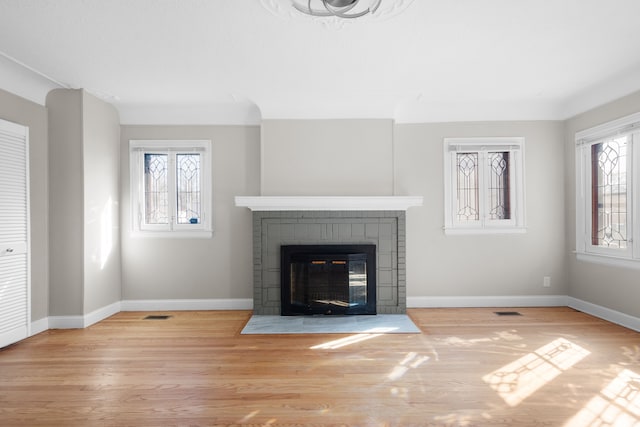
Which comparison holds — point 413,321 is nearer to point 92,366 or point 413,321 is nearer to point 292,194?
point 292,194

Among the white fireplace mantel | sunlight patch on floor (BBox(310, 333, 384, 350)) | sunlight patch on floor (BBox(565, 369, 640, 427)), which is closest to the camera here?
sunlight patch on floor (BBox(565, 369, 640, 427))

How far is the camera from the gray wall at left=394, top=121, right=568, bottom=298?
4.61m

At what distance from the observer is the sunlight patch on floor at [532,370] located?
7.98 feet

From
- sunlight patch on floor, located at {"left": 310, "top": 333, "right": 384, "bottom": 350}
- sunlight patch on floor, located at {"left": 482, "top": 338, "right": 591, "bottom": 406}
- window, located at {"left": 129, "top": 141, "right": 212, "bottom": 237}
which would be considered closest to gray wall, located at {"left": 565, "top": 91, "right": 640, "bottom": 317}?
sunlight patch on floor, located at {"left": 482, "top": 338, "right": 591, "bottom": 406}

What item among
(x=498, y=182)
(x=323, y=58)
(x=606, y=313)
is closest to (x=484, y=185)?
(x=498, y=182)

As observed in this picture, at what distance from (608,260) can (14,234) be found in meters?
6.14

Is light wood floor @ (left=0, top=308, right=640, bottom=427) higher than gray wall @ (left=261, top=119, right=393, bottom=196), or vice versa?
gray wall @ (left=261, top=119, right=393, bottom=196)

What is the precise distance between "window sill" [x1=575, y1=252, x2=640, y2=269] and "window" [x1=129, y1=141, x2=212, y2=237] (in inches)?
181

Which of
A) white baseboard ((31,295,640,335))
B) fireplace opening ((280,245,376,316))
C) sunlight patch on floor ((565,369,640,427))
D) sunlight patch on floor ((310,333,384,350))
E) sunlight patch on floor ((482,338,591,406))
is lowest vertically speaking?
sunlight patch on floor ((565,369,640,427))

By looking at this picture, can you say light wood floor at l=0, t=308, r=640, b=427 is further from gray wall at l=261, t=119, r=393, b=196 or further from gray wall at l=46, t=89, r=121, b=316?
gray wall at l=261, t=119, r=393, b=196

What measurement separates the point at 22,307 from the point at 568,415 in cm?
463

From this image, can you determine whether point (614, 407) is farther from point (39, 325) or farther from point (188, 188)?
point (39, 325)

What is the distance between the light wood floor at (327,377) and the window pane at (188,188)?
1426mm

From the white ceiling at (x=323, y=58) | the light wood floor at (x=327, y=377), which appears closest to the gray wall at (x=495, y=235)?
the white ceiling at (x=323, y=58)
